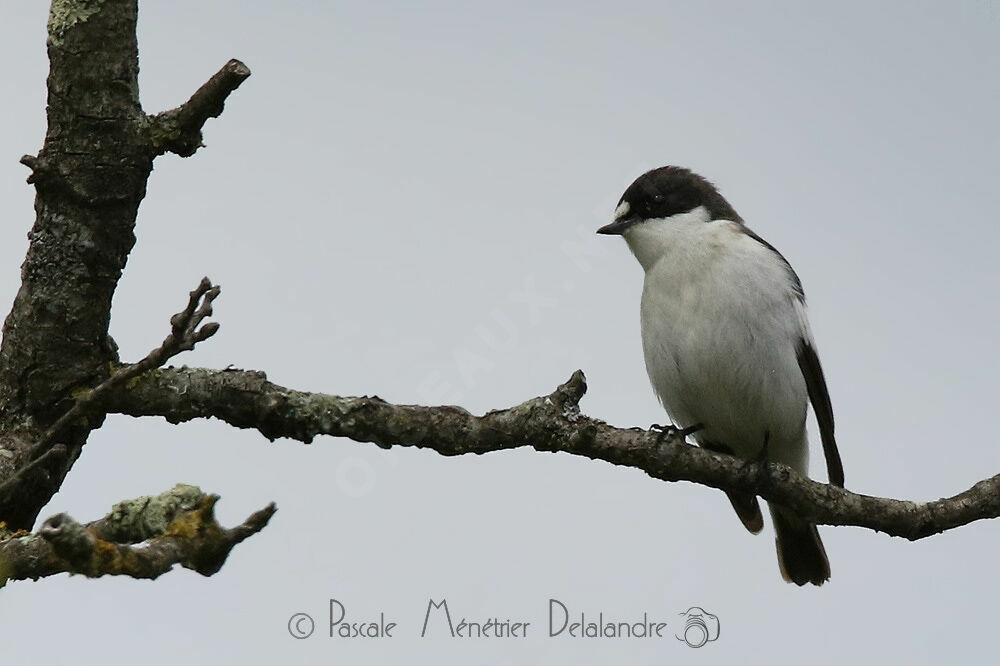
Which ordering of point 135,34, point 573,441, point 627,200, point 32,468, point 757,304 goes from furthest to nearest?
1. point 627,200
2. point 757,304
3. point 573,441
4. point 135,34
5. point 32,468

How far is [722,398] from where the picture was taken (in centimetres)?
625

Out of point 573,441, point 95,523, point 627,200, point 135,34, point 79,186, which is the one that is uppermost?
point 627,200

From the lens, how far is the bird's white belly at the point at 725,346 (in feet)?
20.0

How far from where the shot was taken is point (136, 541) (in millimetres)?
3393

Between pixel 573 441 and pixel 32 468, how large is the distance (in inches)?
70.3

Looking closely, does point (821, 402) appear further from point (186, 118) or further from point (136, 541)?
point (136, 541)

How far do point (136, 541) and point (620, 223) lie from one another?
400cm

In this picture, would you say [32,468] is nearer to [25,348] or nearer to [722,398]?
[25,348]

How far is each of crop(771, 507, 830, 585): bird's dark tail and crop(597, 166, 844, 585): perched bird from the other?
1.05ft

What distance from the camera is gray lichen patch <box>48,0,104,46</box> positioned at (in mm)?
3809

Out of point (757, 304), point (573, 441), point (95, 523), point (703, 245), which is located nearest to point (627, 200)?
point (703, 245)

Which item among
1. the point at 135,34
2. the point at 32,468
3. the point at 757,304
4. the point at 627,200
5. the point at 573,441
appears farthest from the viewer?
the point at 627,200

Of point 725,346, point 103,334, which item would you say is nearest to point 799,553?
point 725,346

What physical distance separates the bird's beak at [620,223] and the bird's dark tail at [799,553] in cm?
190
